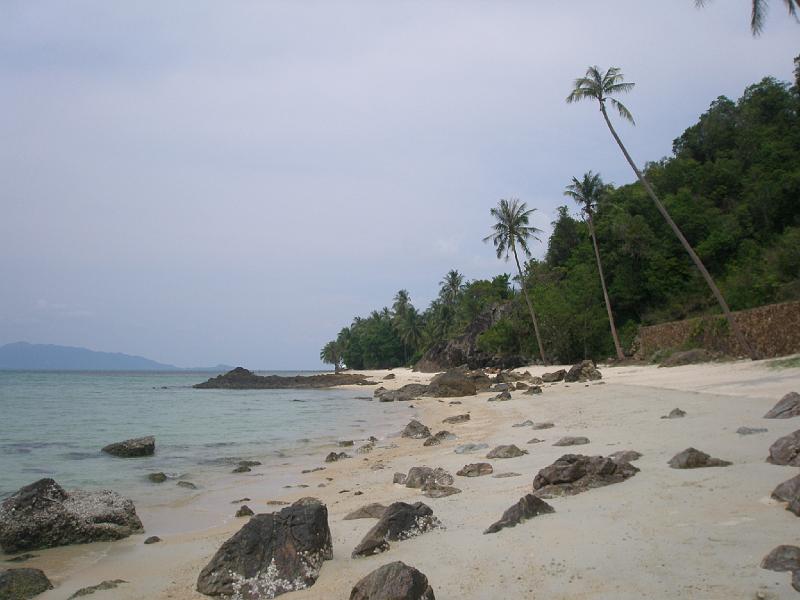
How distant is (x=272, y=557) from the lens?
193 inches

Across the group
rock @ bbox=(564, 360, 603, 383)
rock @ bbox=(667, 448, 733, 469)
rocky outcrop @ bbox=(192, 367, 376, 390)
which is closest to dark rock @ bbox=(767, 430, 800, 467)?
rock @ bbox=(667, 448, 733, 469)

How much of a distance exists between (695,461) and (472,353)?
53999mm

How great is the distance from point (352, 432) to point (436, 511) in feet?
42.2

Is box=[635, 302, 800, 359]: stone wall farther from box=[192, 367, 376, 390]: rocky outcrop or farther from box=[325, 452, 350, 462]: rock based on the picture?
box=[192, 367, 376, 390]: rocky outcrop

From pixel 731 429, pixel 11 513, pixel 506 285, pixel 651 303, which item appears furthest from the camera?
pixel 506 285

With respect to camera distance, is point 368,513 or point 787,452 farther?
point 368,513

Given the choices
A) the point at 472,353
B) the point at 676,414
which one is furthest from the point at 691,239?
the point at 676,414

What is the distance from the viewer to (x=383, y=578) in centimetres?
380

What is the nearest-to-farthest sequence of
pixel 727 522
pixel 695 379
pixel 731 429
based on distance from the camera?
1. pixel 727 522
2. pixel 731 429
3. pixel 695 379

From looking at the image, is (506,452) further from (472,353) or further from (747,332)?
(472,353)

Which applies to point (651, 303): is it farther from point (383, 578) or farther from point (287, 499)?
point (383, 578)

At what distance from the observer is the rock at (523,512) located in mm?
5238

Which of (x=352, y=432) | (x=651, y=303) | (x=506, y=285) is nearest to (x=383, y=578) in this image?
(x=352, y=432)

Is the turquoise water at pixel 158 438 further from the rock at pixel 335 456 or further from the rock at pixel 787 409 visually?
the rock at pixel 787 409
